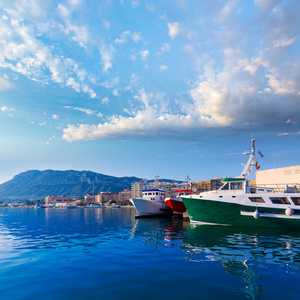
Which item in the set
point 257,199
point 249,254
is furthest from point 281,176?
point 249,254

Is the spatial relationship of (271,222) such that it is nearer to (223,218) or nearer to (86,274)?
(223,218)

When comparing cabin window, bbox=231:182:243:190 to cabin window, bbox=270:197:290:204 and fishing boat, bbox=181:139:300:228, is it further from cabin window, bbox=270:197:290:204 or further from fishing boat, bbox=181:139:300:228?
cabin window, bbox=270:197:290:204

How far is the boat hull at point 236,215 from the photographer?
25.3 metres

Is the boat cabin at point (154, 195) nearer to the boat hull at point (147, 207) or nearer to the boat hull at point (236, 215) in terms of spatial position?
the boat hull at point (147, 207)

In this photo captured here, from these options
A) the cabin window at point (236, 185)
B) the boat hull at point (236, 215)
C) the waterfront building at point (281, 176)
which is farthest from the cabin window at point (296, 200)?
the waterfront building at point (281, 176)

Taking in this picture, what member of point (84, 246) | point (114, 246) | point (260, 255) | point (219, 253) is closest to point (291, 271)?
point (260, 255)

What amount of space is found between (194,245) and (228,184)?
495 inches

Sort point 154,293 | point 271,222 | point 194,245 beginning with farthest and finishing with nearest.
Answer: point 271,222 < point 194,245 < point 154,293

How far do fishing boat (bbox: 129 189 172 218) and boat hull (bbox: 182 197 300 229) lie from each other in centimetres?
2202

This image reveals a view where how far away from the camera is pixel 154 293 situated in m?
9.05

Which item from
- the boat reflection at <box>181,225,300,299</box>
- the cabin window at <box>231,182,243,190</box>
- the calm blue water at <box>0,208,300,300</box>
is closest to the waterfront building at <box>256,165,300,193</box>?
the cabin window at <box>231,182,243,190</box>

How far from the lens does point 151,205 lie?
51.8 metres

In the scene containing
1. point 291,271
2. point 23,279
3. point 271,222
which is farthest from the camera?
point 271,222

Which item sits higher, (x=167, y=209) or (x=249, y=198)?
(x=249, y=198)
